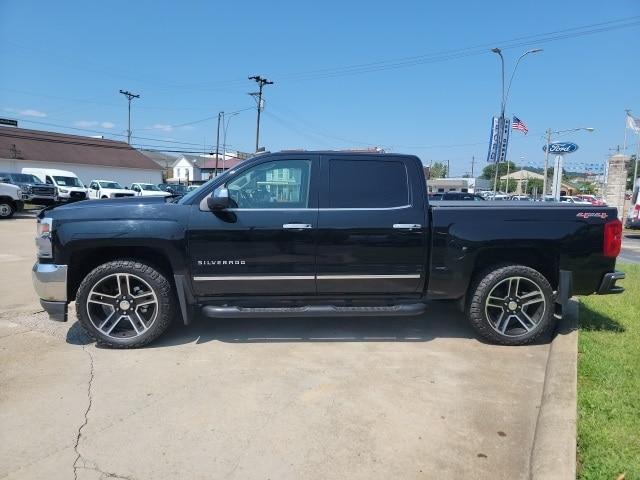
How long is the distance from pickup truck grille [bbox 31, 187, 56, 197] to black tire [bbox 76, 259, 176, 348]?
23.8 meters

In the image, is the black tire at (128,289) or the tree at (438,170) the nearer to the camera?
the black tire at (128,289)

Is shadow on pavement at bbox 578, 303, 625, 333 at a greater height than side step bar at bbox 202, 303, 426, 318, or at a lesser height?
lesser

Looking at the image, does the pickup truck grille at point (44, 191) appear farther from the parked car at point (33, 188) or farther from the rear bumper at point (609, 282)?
the rear bumper at point (609, 282)

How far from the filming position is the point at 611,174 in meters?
26.3

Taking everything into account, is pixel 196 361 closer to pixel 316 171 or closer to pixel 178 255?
pixel 178 255

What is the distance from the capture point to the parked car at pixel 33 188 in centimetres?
2469

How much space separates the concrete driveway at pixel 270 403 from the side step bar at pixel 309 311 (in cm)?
36

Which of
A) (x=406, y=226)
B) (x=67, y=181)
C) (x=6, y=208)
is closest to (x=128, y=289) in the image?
(x=406, y=226)

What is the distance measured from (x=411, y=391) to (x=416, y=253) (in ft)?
4.51

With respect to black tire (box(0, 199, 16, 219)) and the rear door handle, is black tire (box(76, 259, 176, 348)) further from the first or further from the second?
black tire (box(0, 199, 16, 219))

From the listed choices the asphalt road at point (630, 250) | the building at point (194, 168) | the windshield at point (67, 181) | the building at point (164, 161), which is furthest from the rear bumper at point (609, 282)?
the building at point (164, 161)

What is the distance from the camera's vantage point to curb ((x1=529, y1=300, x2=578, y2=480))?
107 inches

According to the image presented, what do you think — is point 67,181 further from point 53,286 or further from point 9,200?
point 53,286

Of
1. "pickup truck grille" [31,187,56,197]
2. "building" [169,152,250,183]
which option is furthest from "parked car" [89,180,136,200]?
"building" [169,152,250,183]
